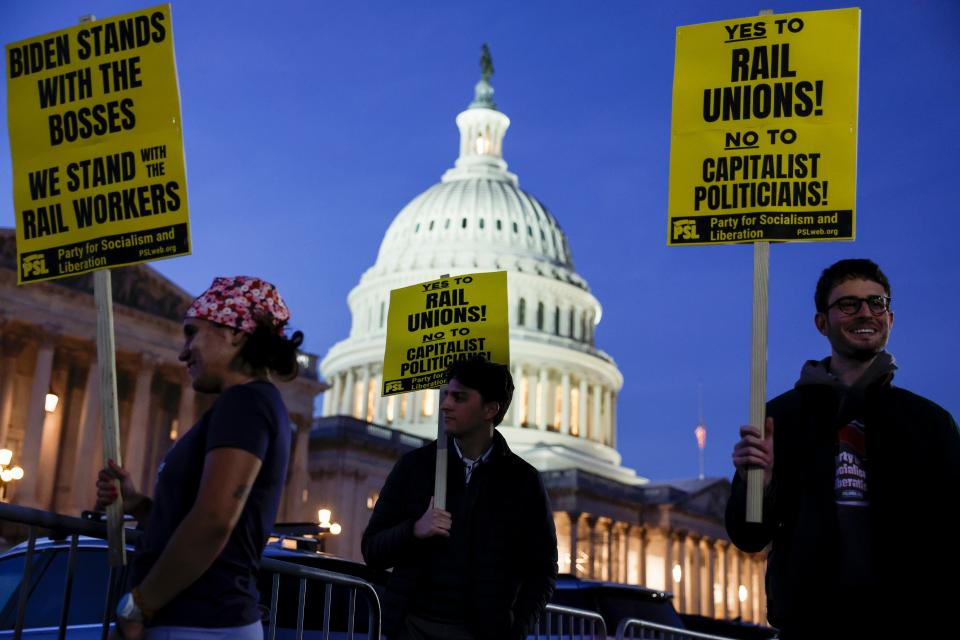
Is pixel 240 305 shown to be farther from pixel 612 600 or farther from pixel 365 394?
pixel 365 394

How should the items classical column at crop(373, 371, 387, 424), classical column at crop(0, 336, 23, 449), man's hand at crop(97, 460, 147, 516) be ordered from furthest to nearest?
classical column at crop(373, 371, 387, 424) < classical column at crop(0, 336, 23, 449) < man's hand at crop(97, 460, 147, 516)

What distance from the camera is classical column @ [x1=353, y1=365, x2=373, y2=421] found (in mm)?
94188

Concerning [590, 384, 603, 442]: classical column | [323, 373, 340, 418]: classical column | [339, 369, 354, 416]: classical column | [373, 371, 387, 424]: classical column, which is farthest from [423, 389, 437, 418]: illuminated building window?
[590, 384, 603, 442]: classical column

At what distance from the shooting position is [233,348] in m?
5.18

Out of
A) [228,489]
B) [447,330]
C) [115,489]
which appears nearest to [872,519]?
[228,489]

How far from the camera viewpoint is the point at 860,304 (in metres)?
5.44

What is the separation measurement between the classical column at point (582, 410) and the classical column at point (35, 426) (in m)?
56.3

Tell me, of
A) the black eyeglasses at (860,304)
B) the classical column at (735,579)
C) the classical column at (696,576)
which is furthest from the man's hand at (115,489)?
the classical column at (735,579)

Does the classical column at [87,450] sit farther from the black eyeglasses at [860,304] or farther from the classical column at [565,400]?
the classical column at [565,400]

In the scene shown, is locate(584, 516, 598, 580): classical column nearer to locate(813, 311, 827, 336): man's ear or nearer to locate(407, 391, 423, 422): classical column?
locate(407, 391, 423, 422): classical column

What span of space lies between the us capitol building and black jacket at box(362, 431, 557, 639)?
74047 millimetres

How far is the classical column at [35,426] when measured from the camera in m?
43.8

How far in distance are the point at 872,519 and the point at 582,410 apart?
308ft

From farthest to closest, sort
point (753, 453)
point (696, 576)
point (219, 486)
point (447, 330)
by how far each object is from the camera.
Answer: point (696, 576) < point (447, 330) < point (753, 453) < point (219, 486)
